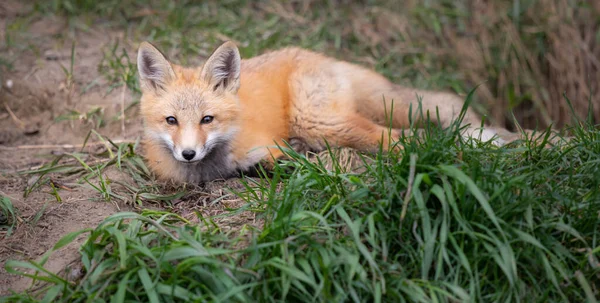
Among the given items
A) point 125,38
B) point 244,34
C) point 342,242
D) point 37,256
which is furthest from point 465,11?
point 37,256

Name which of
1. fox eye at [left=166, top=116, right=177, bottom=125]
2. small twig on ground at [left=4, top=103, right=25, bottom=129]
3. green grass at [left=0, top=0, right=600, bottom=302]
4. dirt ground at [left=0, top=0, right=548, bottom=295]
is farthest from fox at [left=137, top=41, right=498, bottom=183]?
small twig on ground at [left=4, top=103, right=25, bottom=129]

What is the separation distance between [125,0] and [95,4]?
29cm

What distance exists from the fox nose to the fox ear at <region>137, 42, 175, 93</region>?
1.85ft

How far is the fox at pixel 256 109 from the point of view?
3264 mm

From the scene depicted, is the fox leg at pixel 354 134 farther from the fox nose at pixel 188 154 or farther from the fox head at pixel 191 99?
the fox nose at pixel 188 154

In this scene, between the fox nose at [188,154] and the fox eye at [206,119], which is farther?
the fox eye at [206,119]

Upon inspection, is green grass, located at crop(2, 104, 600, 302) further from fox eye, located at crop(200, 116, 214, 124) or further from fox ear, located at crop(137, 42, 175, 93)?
fox ear, located at crop(137, 42, 175, 93)

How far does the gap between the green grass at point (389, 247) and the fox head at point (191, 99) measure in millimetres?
698

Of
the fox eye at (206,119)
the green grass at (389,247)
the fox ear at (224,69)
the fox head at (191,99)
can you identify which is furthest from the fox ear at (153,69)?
the green grass at (389,247)

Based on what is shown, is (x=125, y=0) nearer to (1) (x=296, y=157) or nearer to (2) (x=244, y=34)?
(2) (x=244, y=34)

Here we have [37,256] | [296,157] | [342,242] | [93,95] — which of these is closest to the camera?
[342,242]

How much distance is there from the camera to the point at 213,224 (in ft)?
9.01

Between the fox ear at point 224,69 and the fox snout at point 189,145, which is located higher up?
the fox ear at point 224,69

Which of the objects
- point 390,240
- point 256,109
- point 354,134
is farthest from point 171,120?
→ point 390,240
